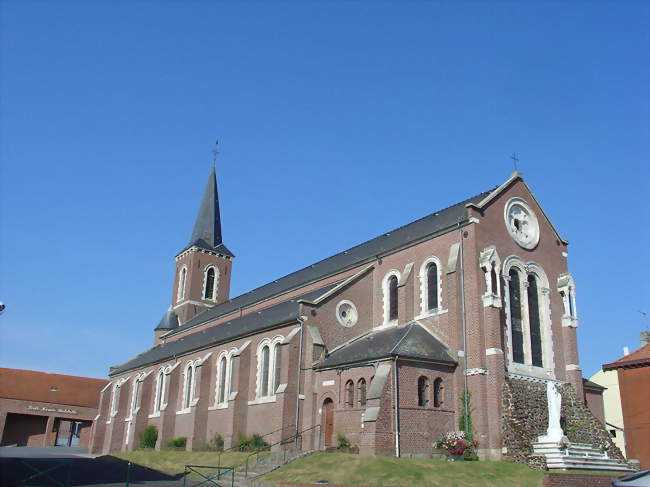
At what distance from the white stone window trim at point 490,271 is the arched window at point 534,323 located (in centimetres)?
318

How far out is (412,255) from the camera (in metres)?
31.6

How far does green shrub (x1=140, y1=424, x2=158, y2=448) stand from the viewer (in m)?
41.3

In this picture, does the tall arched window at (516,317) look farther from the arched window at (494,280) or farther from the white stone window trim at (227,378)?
the white stone window trim at (227,378)

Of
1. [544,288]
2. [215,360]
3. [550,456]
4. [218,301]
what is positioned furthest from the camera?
[218,301]

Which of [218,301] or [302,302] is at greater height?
[218,301]

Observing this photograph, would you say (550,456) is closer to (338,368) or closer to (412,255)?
(338,368)

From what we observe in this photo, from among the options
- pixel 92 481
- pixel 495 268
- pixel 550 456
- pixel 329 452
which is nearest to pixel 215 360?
pixel 329 452

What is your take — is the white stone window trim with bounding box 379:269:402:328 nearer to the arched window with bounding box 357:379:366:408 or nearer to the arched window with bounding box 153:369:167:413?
the arched window with bounding box 357:379:366:408

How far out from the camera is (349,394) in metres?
27.6

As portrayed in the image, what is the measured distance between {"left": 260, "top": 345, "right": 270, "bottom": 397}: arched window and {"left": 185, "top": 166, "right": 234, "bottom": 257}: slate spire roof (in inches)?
1074

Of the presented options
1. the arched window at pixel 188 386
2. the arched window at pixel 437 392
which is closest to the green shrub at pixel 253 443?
the arched window at pixel 437 392

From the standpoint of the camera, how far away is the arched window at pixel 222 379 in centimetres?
3688


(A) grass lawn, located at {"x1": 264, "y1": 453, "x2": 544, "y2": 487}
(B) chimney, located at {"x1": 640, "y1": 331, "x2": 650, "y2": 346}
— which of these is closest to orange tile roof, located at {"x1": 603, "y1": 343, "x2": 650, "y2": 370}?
(B) chimney, located at {"x1": 640, "y1": 331, "x2": 650, "y2": 346}

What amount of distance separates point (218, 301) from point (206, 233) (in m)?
6.97
